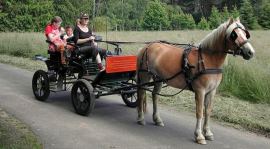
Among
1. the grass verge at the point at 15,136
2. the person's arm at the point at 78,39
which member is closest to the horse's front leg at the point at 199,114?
the grass verge at the point at 15,136

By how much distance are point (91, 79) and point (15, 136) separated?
99.4 inches

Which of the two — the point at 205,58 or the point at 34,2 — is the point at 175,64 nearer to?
the point at 205,58

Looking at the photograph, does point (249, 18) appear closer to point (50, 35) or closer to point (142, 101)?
point (50, 35)

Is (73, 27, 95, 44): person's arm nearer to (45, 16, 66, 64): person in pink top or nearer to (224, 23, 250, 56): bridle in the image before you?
(45, 16, 66, 64): person in pink top

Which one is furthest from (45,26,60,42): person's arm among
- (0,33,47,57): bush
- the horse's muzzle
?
(0,33,47,57): bush

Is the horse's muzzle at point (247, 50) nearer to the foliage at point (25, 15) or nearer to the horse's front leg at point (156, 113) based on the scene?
the horse's front leg at point (156, 113)

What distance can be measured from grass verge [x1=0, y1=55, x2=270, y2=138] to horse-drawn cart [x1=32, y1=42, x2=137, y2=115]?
1209 millimetres

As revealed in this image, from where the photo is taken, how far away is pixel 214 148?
21.9 ft

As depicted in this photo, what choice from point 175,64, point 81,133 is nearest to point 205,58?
point 175,64

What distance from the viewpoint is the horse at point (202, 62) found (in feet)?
20.9

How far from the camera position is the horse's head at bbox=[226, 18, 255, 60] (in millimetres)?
6223

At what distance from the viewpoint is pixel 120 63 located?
8.34 meters

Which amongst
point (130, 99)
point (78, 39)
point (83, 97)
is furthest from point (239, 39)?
point (78, 39)

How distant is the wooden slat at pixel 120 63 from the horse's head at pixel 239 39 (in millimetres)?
2497
